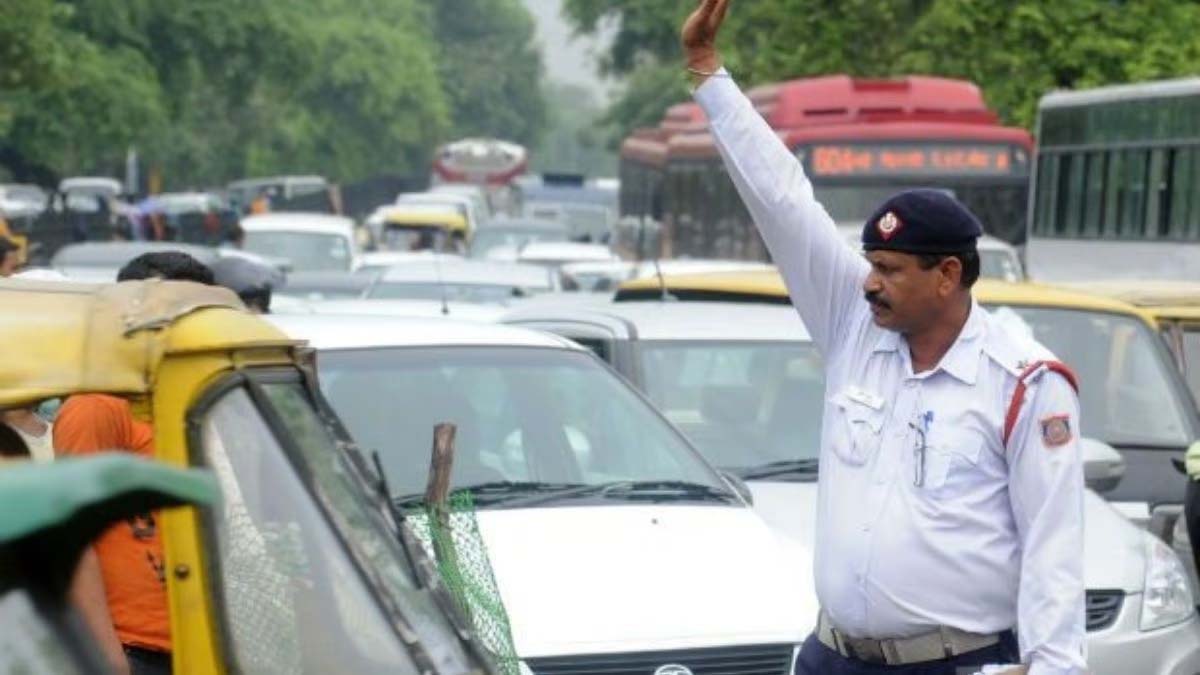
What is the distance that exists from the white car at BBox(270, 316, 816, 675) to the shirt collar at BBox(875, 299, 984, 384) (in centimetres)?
169

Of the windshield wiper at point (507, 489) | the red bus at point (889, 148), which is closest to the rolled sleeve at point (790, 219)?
the windshield wiper at point (507, 489)

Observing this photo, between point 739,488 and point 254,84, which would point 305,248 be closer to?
point 254,84

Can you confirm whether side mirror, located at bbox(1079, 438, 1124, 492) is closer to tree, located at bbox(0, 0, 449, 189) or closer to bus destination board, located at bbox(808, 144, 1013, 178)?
bus destination board, located at bbox(808, 144, 1013, 178)

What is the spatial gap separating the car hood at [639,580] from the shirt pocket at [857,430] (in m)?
1.62

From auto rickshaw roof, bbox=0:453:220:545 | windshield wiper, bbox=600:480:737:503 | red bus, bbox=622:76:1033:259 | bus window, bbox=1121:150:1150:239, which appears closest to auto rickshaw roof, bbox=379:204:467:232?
red bus, bbox=622:76:1033:259

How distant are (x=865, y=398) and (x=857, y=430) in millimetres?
65

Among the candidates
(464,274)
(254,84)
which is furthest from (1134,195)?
(254,84)

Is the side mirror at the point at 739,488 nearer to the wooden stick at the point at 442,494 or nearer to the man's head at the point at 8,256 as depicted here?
the wooden stick at the point at 442,494

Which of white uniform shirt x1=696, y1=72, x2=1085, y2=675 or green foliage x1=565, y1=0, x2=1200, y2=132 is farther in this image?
green foliage x1=565, y1=0, x2=1200, y2=132

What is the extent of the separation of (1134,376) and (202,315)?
324 inches

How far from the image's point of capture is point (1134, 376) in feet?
39.1

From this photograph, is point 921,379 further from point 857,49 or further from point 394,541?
point 857,49

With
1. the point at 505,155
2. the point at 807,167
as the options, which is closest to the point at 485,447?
the point at 807,167

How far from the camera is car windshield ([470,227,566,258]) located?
38938 mm
